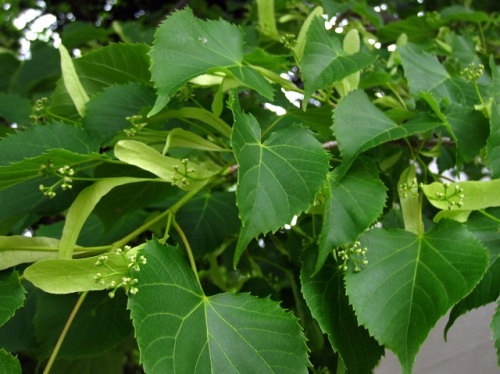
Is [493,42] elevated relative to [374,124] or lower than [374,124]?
lower

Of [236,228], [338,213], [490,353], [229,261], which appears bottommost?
[490,353]

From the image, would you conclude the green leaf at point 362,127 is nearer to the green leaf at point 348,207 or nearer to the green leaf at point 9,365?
the green leaf at point 348,207

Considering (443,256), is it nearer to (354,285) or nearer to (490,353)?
(354,285)

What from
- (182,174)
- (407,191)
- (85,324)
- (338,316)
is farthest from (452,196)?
(85,324)

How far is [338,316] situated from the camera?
638 millimetres

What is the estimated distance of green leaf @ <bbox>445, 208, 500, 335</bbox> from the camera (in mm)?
643

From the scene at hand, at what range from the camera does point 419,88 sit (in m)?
0.80

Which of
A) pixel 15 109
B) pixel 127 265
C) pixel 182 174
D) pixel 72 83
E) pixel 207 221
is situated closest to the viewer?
pixel 127 265

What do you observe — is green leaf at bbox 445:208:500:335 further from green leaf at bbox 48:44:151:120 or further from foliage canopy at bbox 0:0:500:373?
green leaf at bbox 48:44:151:120

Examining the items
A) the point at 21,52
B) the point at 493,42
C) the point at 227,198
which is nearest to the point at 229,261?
the point at 227,198

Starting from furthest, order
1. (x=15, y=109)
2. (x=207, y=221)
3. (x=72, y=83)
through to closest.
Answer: (x=15, y=109), (x=207, y=221), (x=72, y=83)

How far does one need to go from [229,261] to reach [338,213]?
0.60 meters

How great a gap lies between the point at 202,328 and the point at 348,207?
19cm

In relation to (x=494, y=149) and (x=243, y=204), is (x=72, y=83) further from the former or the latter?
(x=494, y=149)
